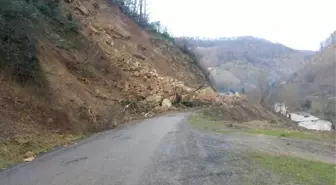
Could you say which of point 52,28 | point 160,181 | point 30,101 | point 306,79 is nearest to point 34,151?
point 30,101

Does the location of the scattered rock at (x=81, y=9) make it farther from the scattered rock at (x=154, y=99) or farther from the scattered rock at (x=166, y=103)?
the scattered rock at (x=166, y=103)

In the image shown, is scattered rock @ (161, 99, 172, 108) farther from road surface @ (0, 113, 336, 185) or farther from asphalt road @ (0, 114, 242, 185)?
asphalt road @ (0, 114, 242, 185)

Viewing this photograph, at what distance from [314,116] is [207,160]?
82.2 m

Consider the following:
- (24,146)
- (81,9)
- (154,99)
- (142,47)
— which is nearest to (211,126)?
(24,146)

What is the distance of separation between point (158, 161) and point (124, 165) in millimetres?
1024

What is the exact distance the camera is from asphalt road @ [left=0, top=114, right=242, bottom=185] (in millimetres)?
9188

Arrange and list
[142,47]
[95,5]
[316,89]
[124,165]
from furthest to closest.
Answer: [316,89], [142,47], [95,5], [124,165]

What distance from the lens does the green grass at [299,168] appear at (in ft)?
30.6

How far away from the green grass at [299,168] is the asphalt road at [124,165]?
4.28ft

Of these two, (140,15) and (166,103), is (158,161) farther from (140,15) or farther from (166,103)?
(140,15)

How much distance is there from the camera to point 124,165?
10805mm

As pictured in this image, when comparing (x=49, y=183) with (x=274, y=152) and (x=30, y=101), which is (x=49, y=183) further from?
(x=30, y=101)

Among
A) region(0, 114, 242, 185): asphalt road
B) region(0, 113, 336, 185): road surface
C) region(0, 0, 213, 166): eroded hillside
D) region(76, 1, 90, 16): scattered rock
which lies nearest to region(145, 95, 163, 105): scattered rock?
region(0, 0, 213, 166): eroded hillside

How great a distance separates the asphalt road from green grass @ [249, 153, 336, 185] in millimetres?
1306
